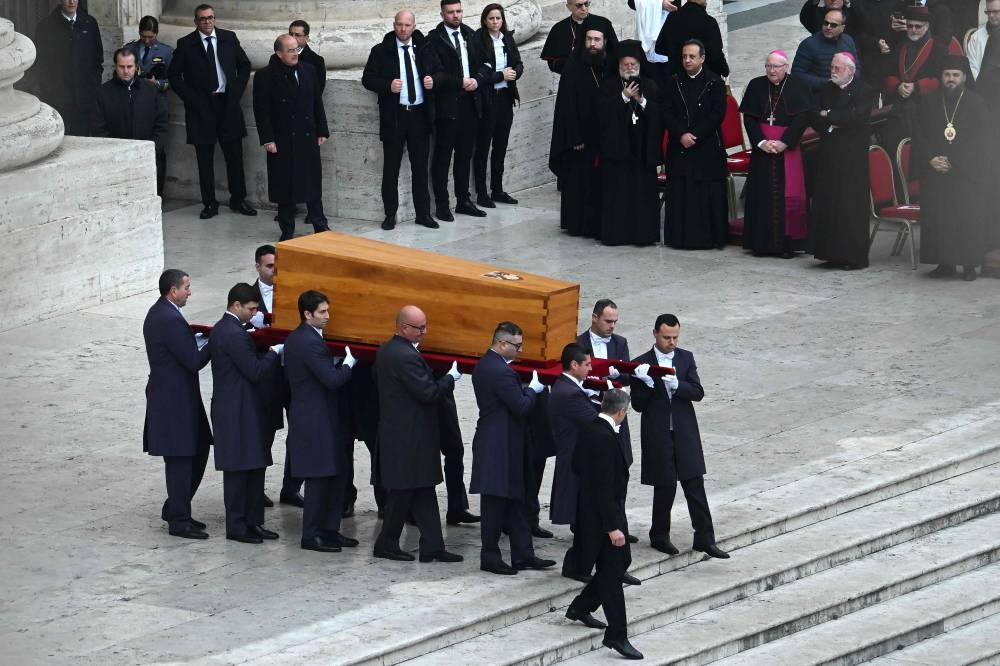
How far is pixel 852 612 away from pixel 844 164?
618 centimetres

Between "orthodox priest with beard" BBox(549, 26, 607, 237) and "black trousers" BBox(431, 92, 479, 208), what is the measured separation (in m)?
0.72

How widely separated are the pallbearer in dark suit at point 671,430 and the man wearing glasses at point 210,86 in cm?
759

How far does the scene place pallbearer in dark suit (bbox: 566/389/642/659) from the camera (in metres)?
9.55

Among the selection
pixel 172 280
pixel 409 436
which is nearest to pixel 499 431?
pixel 409 436

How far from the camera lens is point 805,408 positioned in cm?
1294

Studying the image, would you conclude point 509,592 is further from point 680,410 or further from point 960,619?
point 960,619

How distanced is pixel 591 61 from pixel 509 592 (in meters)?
7.78

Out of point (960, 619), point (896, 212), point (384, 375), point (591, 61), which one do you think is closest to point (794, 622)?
point (960, 619)

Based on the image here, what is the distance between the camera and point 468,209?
1775 cm

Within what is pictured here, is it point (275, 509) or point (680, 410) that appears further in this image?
point (275, 509)

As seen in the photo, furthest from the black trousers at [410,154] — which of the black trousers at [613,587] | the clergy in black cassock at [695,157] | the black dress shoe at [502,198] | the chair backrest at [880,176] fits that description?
the black trousers at [613,587]

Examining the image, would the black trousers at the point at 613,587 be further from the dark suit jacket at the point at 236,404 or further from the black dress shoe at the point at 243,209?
the black dress shoe at the point at 243,209

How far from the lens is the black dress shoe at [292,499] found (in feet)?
37.3

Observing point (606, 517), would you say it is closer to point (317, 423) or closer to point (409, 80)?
point (317, 423)
